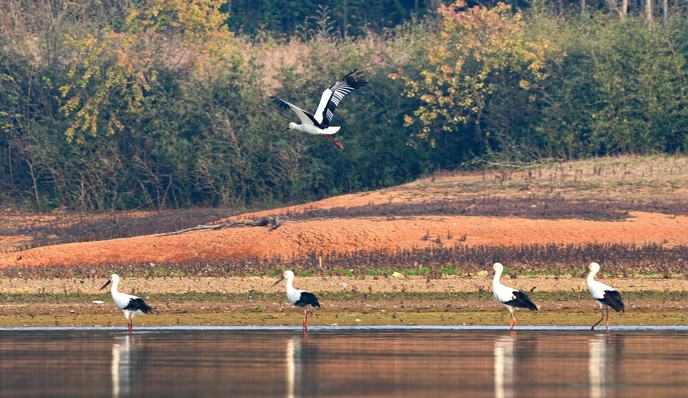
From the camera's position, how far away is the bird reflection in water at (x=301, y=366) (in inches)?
620

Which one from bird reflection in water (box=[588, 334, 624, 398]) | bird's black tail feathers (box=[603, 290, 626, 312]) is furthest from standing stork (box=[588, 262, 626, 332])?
bird reflection in water (box=[588, 334, 624, 398])

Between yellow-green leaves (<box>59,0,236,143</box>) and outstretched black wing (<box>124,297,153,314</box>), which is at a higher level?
yellow-green leaves (<box>59,0,236,143</box>)

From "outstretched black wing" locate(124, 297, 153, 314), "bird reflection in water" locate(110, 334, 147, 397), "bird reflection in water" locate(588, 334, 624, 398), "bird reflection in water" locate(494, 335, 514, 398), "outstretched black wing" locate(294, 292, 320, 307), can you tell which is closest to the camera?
"bird reflection in water" locate(494, 335, 514, 398)

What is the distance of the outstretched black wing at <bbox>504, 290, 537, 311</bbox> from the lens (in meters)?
21.9

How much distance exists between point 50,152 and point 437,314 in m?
25.8

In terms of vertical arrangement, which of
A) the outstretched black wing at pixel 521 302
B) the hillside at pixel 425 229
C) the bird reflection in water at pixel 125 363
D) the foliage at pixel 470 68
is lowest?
the bird reflection in water at pixel 125 363

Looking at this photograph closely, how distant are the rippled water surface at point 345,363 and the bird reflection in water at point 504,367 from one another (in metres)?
0.01

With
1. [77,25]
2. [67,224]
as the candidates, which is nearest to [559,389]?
[67,224]

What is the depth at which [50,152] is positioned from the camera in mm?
47344

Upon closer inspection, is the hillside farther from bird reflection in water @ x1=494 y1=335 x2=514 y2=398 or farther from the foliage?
bird reflection in water @ x1=494 y1=335 x2=514 y2=398

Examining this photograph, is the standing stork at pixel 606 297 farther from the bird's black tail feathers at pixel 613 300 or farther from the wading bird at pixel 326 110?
the wading bird at pixel 326 110

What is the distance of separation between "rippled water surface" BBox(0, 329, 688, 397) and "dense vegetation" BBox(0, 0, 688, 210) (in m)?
23.1

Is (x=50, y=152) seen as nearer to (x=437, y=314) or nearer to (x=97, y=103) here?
(x=97, y=103)

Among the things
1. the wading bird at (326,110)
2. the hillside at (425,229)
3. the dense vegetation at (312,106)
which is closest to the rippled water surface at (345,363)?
the wading bird at (326,110)
